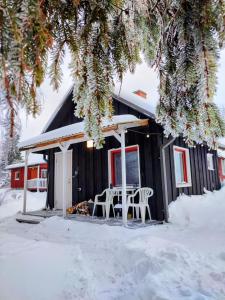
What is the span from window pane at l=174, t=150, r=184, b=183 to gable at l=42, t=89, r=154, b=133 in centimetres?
190

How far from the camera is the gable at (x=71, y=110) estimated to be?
7.27 m

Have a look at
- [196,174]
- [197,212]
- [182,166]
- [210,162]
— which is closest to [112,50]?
[197,212]

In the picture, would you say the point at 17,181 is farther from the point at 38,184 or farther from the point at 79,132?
the point at 79,132

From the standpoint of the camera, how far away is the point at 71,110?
9859 millimetres

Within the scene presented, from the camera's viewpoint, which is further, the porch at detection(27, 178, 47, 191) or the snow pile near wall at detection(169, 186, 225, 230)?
the porch at detection(27, 178, 47, 191)

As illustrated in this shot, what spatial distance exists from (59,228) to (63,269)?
2.98 meters

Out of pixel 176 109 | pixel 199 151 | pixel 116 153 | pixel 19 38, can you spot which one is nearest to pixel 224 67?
pixel 176 109

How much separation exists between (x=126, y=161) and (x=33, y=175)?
57.3ft

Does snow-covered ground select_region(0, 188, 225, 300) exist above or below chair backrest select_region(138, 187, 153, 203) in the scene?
below

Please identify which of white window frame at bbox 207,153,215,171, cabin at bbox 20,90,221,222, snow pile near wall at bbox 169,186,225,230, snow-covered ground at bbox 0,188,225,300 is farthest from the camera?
white window frame at bbox 207,153,215,171

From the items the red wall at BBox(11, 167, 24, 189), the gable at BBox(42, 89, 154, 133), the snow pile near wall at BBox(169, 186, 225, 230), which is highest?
the gable at BBox(42, 89, 154, 133)

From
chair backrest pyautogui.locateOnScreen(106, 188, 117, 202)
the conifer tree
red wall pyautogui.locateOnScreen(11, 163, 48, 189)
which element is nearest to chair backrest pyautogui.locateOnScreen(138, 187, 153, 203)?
chair backrest pyautogui.locateOnScreen(106, 188, 117, 202)

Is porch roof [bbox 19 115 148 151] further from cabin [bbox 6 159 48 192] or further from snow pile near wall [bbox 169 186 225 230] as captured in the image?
cabin [bbox 6 159 48 192]

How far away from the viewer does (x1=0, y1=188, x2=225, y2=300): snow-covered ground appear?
102 inches
